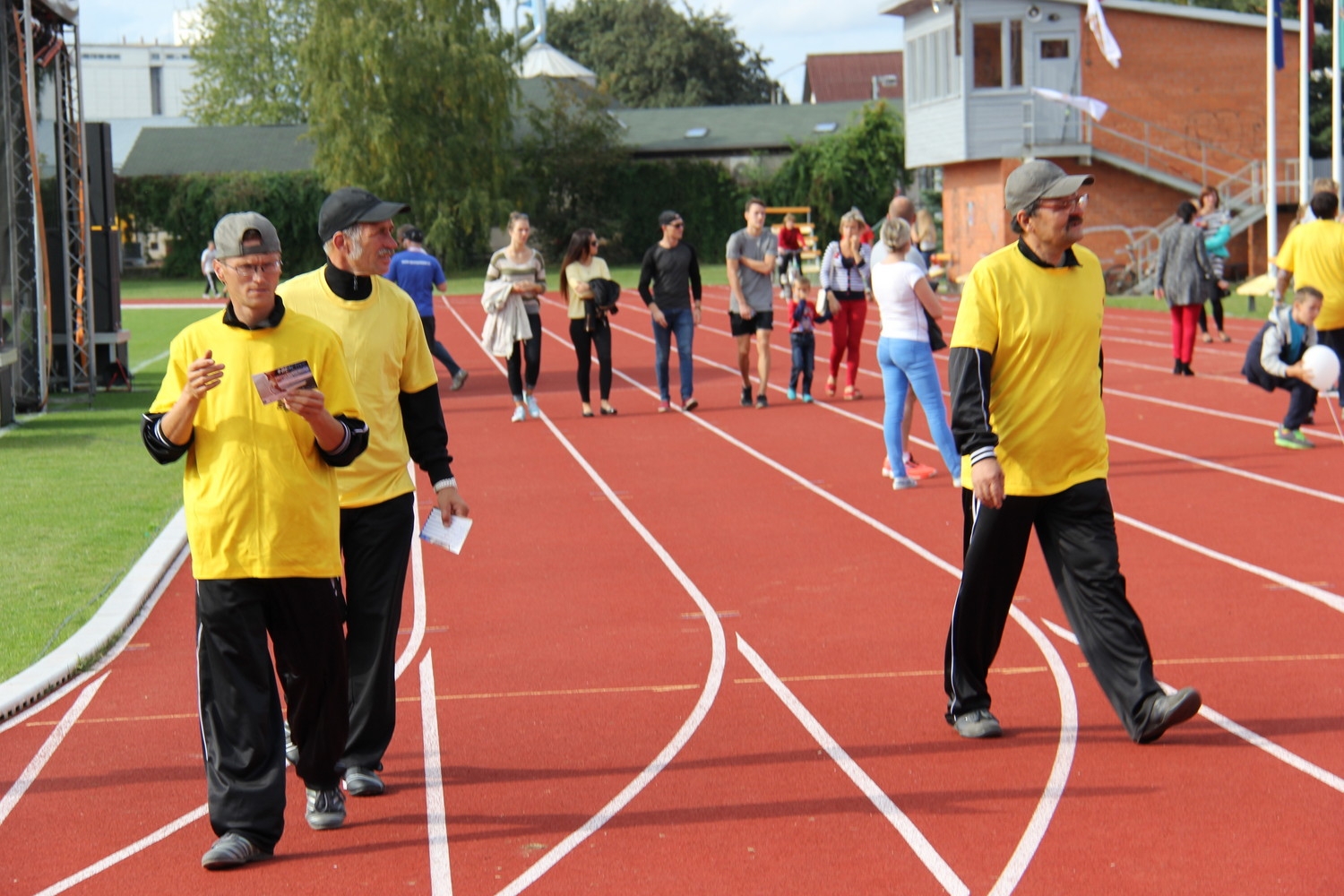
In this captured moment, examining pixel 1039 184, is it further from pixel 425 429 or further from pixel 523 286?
pixel 523 286

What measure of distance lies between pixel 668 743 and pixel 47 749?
2.30 metres

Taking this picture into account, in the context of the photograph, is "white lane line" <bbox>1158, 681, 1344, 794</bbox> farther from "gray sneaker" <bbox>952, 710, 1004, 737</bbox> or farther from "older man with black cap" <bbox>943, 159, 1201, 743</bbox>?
"gray sneaker" <bbox>952, 710, 1004, 737</bbox>

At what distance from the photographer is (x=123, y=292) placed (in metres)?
49.8

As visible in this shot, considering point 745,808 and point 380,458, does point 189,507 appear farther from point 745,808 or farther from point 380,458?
point 745,808

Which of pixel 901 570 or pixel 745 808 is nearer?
pixel 745 808

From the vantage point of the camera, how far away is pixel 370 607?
5293 mm

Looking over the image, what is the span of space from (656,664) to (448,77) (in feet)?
164

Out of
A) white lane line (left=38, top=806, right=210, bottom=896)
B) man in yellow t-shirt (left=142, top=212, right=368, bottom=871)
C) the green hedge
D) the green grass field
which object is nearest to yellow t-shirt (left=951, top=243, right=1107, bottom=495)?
man in yellow t-shirt (left=142, top=212, right=368, bottom=871)

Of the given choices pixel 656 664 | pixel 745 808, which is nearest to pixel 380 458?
pixel 745 808

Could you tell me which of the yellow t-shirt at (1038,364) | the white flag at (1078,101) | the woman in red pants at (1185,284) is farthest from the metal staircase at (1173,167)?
the yellow t-shirt at (1038,364)

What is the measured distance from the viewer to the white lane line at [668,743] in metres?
4.69

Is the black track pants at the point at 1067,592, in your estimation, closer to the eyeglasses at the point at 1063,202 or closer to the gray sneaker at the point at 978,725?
the gray sneaker at the point at 978,725

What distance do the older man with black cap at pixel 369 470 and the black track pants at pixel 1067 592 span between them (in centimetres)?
192

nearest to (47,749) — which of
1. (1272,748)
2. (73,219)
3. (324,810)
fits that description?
(324,810)
